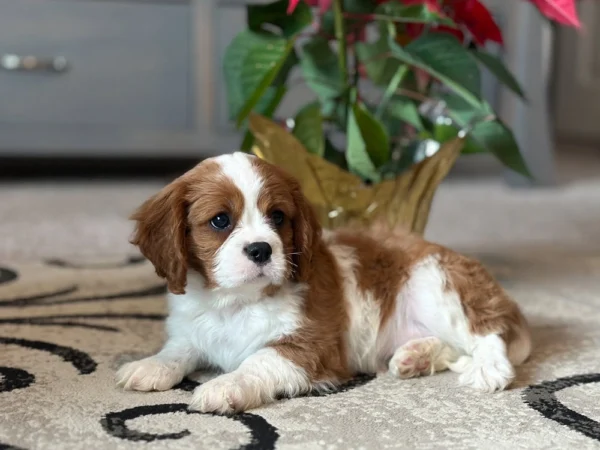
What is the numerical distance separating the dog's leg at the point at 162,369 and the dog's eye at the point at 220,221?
0.65 ft

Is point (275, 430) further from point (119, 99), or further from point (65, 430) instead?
point (119, 99)

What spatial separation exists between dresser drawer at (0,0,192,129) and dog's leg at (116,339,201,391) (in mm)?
1957

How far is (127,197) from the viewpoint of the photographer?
111 inches

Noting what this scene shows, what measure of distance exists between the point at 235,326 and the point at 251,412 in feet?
0.54

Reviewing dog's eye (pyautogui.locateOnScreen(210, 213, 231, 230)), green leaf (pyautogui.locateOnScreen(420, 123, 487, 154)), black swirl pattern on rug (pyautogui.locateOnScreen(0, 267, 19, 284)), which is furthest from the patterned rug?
green leaf (pyautogui.locateOnScreen(420, 123, 487, 154))

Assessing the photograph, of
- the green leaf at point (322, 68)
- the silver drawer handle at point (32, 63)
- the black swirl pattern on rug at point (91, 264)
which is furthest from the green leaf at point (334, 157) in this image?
the silver drawer handle at point (32, 63)

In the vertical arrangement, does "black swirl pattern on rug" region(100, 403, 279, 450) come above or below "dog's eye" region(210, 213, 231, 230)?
below

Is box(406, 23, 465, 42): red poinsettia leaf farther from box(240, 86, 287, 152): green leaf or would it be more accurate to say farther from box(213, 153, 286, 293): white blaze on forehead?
box(213, 153, 286, 293): white blaze on forehead

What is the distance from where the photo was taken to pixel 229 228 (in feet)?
3.68

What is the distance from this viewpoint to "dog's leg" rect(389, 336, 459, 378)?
3.96 feet

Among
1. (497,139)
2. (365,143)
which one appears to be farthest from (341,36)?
(497,139)

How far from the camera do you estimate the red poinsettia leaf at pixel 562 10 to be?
4.76 feet

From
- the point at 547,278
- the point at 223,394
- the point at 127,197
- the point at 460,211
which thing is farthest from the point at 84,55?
the point at 223,394

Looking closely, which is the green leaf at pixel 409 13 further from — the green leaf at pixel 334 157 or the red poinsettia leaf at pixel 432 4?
the green leaf at pixel 334 157
